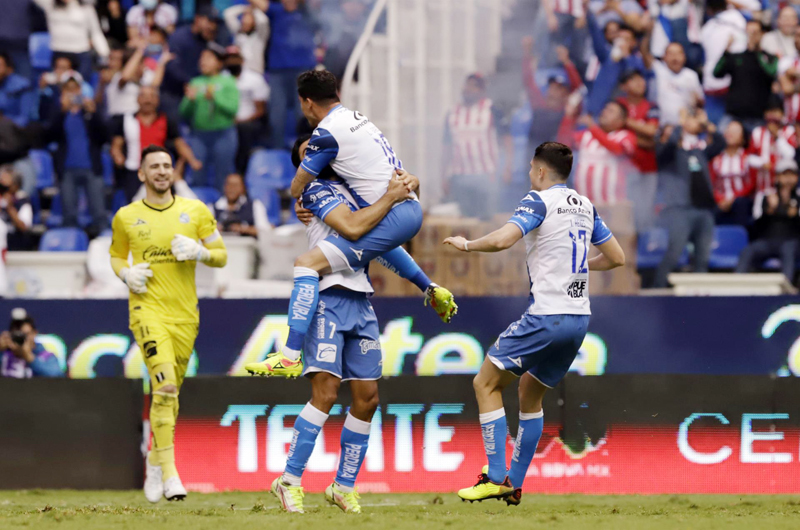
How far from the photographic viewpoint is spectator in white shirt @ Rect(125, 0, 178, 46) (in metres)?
13.0

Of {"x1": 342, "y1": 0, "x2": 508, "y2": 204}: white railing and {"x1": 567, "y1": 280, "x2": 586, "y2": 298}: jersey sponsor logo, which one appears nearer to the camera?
{"x1": 567, "y1": 280, "x2": 586, "y2": 298}: jersey sponsor logo

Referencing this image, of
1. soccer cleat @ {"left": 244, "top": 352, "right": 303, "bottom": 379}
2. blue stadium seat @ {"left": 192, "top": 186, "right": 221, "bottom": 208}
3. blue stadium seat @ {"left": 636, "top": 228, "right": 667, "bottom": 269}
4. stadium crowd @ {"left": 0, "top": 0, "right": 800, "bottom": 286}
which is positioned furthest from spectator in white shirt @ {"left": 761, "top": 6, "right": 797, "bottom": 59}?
soccer cleat @ {"left": 244, "top": 352, "right": 303, "bottom": 379}

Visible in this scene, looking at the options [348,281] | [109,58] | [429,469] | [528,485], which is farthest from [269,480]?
[109,58]

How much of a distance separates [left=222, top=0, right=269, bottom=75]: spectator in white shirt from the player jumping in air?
7.07 metres

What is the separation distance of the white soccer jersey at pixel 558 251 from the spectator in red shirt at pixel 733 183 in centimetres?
672

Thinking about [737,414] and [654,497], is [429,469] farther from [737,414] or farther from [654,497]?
[737,414]

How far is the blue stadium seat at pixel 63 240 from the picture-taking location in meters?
12.1

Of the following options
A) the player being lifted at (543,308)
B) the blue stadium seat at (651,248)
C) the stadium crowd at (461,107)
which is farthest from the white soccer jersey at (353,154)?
the blue stadium seat at (651,248)

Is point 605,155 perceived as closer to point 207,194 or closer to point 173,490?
point 207,194

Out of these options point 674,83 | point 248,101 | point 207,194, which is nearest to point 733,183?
point 674,83

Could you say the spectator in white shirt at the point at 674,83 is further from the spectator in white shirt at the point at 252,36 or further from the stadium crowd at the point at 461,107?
the spectator in white shirt at the point at 252,36

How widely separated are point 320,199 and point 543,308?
4.46 feet

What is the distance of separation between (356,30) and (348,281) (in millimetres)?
7025

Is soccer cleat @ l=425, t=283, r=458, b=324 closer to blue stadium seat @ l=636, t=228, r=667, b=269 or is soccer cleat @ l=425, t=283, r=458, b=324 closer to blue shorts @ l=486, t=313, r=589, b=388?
blue shorts @ l=486, t=313, r=589, b=388
